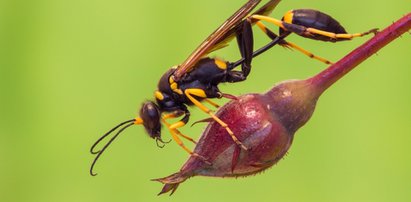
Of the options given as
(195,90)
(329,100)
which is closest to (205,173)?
(195,90)

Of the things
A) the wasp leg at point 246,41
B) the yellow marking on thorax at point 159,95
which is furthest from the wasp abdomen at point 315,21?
the yellow marking on thorax at point 159,95

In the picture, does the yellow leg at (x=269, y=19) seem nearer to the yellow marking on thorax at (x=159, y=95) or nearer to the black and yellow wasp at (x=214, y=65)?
the black and yellow wasp at (x=214, y=65)

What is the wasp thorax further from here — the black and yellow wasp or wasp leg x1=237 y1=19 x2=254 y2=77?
wasp leg x1=237 y1=19 x2=254 y2=77

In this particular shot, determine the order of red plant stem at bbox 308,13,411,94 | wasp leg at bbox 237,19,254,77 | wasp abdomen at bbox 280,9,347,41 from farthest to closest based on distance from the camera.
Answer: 1. wasp leg at bbox 237,19,254,77
2. wasp abdomen at bbox 280,9,347,41
3. red plant stem at bbox 308,13,411,94

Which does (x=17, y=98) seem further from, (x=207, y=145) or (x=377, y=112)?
(x=207, y=145)

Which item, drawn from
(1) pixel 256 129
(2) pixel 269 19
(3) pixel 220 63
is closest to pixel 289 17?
(2) pixel 269 19

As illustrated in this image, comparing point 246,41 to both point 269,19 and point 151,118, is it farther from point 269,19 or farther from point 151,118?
point 151,118

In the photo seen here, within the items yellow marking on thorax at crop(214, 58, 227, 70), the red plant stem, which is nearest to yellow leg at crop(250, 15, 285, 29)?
yellow marking on thorax at crop(214, 58, 227, 70)
